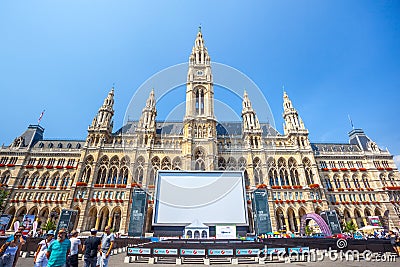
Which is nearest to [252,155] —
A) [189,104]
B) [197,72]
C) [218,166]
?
[218,166]

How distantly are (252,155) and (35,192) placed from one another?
146 ft

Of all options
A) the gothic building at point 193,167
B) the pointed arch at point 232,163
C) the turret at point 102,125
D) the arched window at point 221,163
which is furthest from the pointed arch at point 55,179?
the pointed arch at point 232,163

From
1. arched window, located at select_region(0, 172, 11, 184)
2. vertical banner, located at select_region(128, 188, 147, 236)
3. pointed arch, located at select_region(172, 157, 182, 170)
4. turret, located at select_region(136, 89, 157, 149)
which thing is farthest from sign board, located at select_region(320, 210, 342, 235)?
arched window, located at select_region(0, 172, 11, 184)

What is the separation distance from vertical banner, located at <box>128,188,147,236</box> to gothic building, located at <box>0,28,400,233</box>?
930cm

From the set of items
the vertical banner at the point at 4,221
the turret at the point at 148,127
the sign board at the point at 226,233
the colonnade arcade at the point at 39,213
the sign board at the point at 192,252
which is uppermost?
the turret at the point at 148,127

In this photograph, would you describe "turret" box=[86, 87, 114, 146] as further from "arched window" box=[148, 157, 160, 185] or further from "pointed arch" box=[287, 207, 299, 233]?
"pointed arch" box=[287, 207, 299, 233]

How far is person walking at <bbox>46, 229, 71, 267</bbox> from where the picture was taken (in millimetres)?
6043

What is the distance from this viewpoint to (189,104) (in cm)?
4150

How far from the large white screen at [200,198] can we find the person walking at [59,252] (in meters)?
18.7

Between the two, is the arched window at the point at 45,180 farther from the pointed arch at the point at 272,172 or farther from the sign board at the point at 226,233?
the pointed arch at the point at 272,172

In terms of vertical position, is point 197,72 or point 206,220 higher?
point 197,72

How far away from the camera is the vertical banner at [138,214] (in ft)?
79.6

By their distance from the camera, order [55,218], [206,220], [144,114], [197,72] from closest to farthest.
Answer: [206,220] < [55,218] < [144,114] < [197,72]

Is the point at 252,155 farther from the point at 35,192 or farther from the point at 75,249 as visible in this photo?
the point at 35,192
